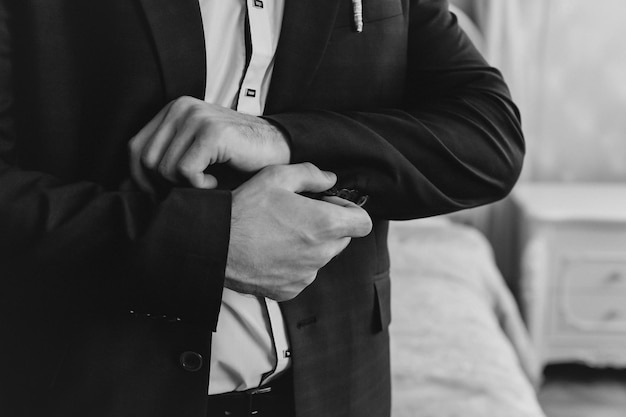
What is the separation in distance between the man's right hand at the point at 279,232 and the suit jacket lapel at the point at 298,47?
0.47ft

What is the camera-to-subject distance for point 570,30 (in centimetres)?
334

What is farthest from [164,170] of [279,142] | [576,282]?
[576,282]

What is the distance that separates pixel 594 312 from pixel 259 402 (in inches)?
89.4

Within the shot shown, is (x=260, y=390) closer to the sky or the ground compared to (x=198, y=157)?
closer to the ground

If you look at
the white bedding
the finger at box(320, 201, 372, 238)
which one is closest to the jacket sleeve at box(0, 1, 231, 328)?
the finger at box(320, 201, 372, 238)

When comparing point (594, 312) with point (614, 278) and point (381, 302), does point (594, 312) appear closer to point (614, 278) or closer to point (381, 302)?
point (614, 278)

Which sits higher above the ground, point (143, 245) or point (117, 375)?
point (143, 245)

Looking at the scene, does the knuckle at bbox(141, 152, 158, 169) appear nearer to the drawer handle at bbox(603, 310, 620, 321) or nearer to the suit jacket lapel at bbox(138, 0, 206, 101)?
the suit jacket lapel at bbox(138, 0, 206, 101)

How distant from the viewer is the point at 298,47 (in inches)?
37.4

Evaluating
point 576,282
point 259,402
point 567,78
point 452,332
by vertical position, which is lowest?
point 576,282

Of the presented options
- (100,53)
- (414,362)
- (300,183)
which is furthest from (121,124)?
(414,362)

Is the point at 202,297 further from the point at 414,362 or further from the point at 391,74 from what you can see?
the point at 414,362

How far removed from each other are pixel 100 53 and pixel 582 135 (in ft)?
9.59

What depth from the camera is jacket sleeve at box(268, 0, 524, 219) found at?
914 mm
